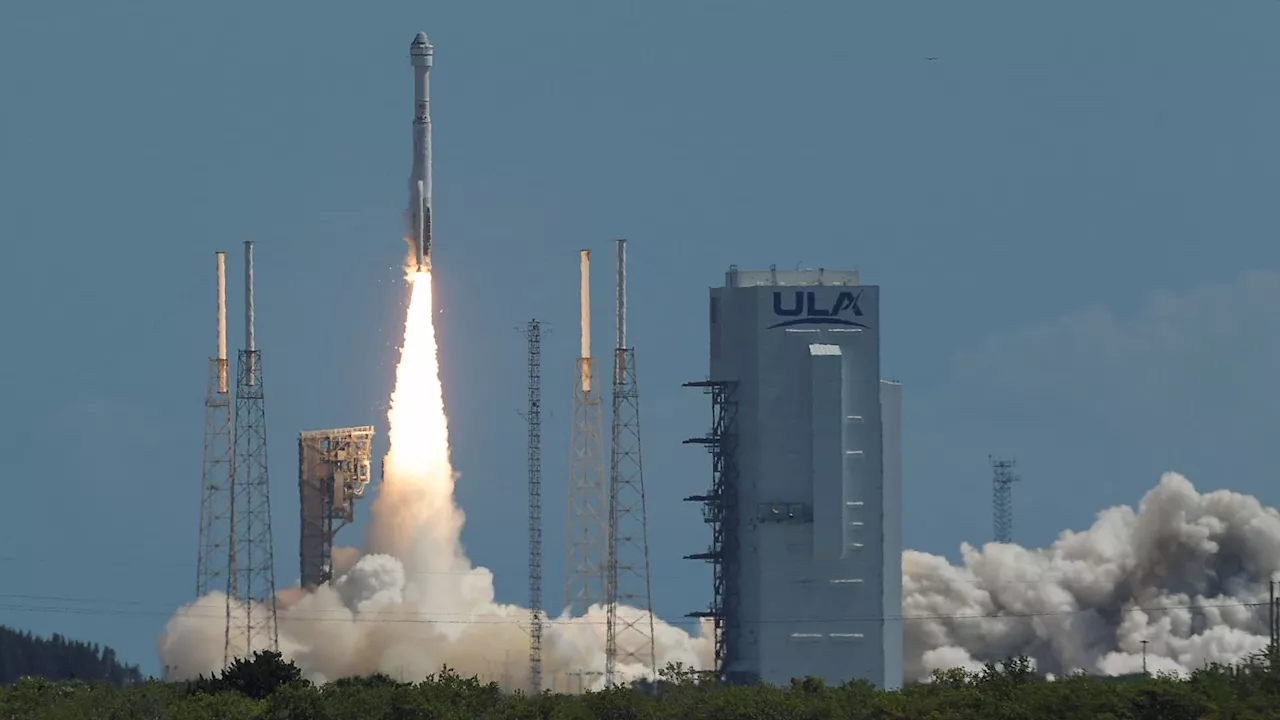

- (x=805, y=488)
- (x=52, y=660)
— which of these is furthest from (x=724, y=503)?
(x=52, y=660)

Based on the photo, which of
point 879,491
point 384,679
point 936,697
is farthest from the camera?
point 879,491

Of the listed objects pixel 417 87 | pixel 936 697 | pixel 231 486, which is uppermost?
pixel 417 87

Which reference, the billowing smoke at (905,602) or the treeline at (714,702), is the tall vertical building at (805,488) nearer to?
the billowing smoke at (905,602)

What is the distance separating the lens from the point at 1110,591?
162 metres

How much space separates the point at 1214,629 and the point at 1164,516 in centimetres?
763

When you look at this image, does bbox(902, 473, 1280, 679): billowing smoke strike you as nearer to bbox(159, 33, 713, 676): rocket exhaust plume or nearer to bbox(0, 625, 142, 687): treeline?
bbox(159, 33, 713, 676): rocket exhaust plume

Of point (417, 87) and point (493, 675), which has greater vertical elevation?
point (417, 87)

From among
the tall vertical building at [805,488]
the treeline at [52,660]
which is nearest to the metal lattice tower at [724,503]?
the tall vertical building at [805,488]

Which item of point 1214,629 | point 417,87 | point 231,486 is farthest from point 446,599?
point 1214,629

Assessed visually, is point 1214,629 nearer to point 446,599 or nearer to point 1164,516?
point 1164,516

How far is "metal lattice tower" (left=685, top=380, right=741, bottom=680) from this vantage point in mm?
145625

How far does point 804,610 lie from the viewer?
143375mm

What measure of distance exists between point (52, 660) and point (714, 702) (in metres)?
77.4

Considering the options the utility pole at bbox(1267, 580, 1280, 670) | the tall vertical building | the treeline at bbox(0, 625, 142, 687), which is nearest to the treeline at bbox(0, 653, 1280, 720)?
the utility pole at bbox(1267, 580, 1280, 670)
